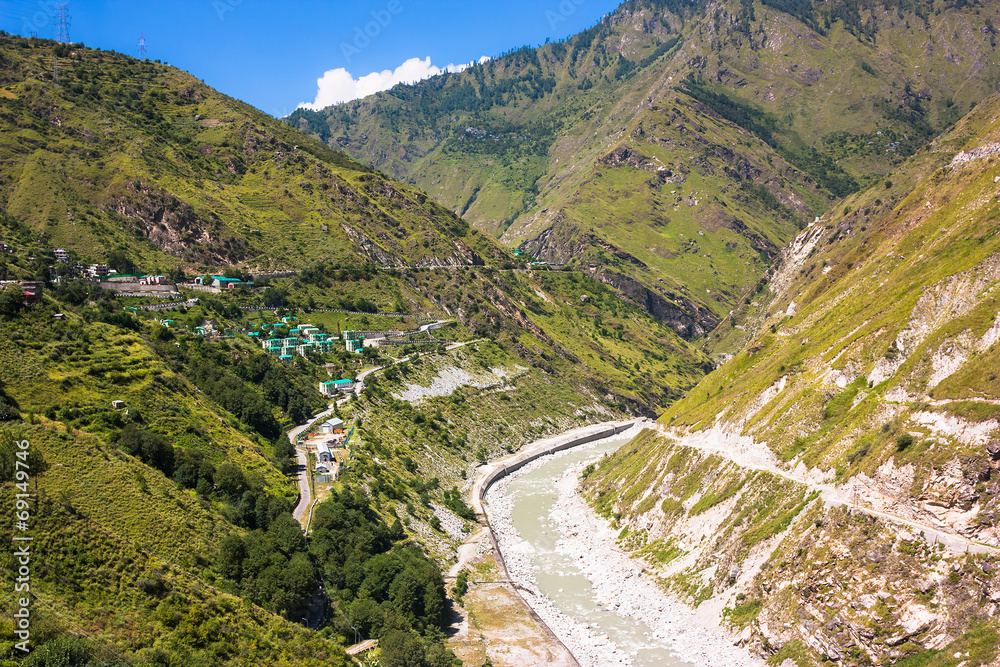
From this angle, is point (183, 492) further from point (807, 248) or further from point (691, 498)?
point (807, 248)

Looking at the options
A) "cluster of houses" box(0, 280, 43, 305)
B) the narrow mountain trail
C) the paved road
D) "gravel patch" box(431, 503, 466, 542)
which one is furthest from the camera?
"gravel patch" box(431, 503, 466, 542)

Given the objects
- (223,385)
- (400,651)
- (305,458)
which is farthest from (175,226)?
(400,651)

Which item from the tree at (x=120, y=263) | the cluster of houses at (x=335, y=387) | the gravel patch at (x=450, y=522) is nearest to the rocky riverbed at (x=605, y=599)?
the gravel patch at (x=450, y=522)

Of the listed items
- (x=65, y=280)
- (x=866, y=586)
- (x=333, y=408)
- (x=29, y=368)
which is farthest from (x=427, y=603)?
(x=65, y=280)

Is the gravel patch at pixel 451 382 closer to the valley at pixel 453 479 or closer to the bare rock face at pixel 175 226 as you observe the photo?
the valley at pixel 453 479

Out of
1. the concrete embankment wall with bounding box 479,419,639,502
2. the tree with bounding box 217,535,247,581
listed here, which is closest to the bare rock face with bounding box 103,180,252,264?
the concrete embankment wall with bounding box 479,419,639,502

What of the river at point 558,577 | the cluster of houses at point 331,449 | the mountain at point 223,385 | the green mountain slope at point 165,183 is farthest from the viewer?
the green mountain slope at point 165,183

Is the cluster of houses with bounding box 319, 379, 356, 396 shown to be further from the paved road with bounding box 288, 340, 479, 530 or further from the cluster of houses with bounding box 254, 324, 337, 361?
the cluster of houses with bounding box 254, 324, 337, 361
